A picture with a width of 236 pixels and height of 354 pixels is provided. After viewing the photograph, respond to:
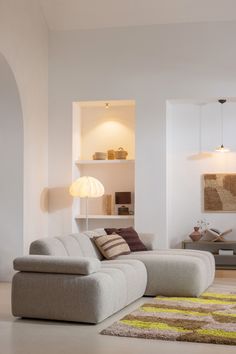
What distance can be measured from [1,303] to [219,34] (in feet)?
15.8

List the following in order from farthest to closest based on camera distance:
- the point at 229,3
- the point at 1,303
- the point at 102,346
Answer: the point at 229,3
the point at 1,303
the point at 102,346

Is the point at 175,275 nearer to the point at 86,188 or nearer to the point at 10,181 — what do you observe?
the point at 86,188

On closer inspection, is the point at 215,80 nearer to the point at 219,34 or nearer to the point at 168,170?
the point at 219,34

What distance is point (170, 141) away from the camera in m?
9.45

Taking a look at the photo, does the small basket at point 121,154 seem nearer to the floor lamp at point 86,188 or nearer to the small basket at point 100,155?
the small basket at point 100,155

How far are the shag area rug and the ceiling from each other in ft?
13.6

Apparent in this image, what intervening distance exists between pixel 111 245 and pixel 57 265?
1658mm

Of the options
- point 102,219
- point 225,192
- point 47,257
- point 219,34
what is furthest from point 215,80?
point 47,257

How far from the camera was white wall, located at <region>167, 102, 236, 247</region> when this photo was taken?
964cm

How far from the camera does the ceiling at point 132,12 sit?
850 centimetres

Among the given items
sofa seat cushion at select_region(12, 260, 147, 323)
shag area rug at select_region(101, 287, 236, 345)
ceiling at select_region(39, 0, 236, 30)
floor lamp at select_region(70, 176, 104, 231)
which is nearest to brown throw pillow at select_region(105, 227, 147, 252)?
floor lamp at select_region(70, 176, 104, 231)

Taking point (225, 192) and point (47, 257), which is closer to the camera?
point (47, 257)

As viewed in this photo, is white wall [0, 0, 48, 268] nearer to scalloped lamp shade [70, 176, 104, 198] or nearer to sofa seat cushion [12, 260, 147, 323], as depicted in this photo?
scalloped lamp shade [70, 176, 104, 198]

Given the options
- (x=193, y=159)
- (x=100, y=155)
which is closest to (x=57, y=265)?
(x=100, y=155)
